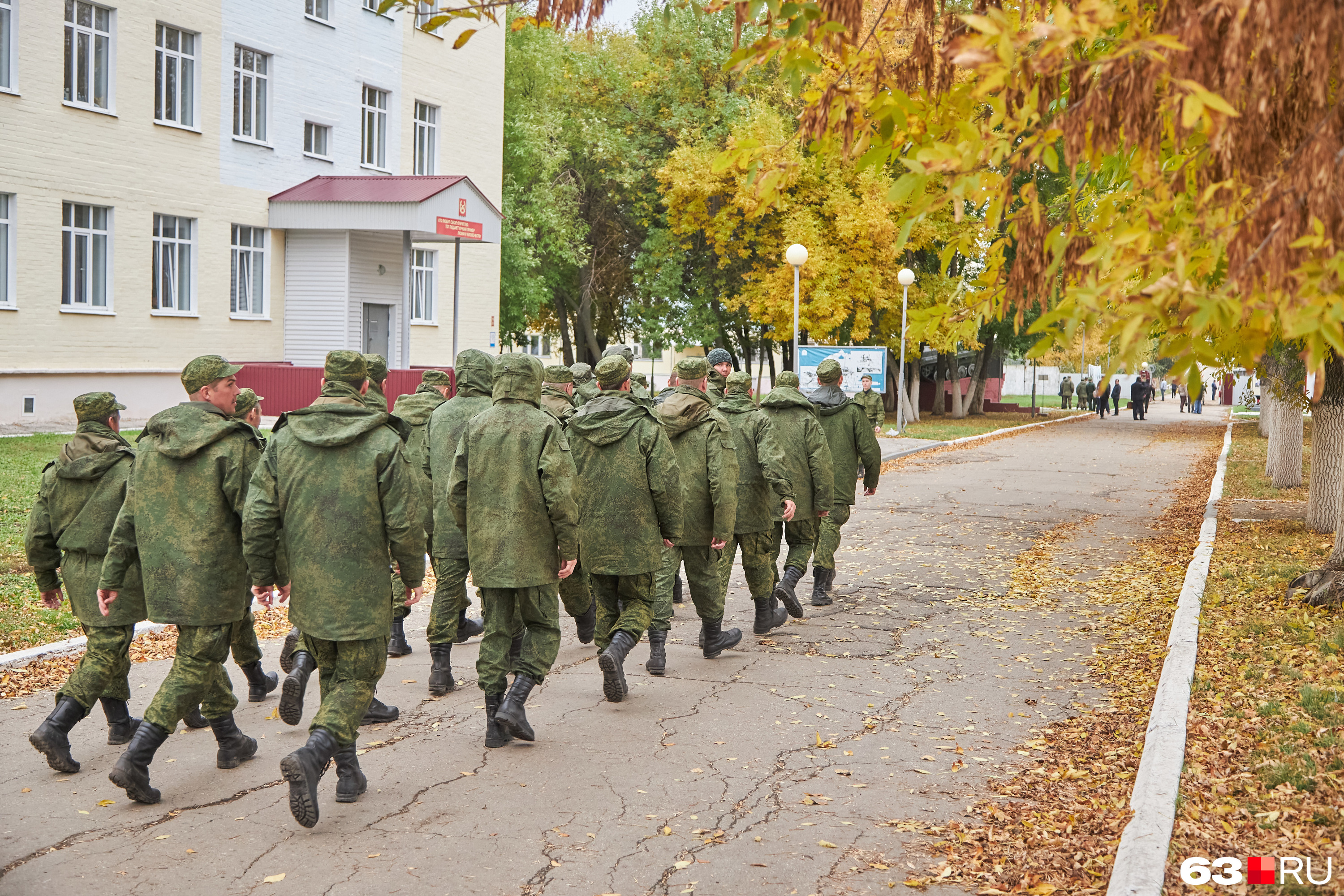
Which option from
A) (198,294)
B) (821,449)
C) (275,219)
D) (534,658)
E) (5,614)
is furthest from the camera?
(275,219)

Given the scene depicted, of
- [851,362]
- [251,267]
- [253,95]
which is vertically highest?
[253,95]

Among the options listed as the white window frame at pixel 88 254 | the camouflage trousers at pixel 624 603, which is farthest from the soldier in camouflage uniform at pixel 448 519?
the white window frame at pixel 88 254

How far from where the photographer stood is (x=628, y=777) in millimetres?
5688

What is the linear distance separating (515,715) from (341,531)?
1.42 meters

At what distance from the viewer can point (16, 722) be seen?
6508mm

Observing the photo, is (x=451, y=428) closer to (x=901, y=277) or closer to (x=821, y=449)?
(x=821, y=449)

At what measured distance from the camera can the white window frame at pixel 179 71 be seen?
938 inches

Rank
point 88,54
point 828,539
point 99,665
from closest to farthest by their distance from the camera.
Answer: point 99,665 < point 828,539 < point 88,54

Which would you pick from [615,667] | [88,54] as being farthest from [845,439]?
[88,54]

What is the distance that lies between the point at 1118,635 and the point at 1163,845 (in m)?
4.68

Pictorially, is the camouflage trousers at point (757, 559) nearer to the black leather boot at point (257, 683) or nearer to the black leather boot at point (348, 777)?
the black leather boot at point (257, 683)

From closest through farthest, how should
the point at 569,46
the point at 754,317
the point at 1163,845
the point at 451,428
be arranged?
the point at 1163,845, the point at 451,428, the point at 754,317, the point at 569,46

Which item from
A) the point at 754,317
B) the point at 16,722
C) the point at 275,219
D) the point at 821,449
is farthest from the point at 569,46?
the point at 16,722

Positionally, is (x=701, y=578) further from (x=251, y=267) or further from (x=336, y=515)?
(x=251, y=267)
